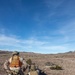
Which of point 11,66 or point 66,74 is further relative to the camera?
point 66,74

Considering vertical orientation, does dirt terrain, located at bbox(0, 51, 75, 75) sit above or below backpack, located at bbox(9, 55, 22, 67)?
above

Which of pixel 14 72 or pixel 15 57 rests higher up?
pixel 15 57

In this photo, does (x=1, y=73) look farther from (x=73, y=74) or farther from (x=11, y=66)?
(x=11, y=66)

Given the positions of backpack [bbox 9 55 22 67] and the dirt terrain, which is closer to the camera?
backpack [bbox 9 55 22 67]

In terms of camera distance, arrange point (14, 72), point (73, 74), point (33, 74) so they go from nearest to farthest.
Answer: point (14, 72), point (33, 74), point (73, 74)

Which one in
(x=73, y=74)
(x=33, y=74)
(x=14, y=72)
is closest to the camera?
(x=14, y=72)

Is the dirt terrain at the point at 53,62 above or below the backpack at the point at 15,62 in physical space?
above

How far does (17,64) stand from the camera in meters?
11.3

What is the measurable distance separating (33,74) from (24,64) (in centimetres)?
104

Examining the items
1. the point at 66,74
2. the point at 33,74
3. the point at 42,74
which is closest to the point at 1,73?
the point at 42,74

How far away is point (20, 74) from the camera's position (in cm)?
1103

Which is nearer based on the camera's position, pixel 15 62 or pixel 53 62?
pixel 15 62

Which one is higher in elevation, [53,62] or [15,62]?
[53,62]

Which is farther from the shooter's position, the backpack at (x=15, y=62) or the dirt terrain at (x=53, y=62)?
the dirt terrain at (x=53, y=62)
